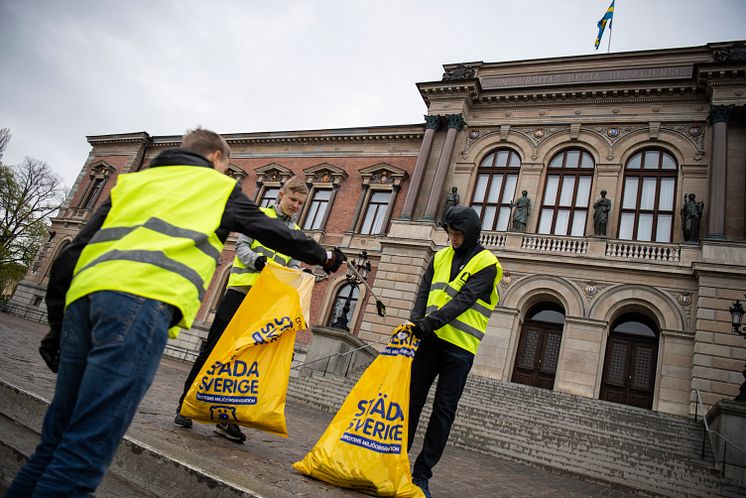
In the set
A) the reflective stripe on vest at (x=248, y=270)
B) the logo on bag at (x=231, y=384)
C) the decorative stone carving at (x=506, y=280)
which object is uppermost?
the decorative stone carving at (x=506, y=280)

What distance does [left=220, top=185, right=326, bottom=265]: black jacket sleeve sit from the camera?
2168 mm

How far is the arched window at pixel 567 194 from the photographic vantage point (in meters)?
16.8

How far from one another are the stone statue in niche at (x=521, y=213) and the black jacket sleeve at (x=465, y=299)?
13852 mm

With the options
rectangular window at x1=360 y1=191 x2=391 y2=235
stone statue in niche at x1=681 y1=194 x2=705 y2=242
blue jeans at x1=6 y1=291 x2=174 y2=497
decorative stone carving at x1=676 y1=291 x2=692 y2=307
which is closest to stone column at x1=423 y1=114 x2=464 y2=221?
rectangular window at x1=360 y1=191 x2=391 y2=235

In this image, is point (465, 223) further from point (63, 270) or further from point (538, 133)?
point (538, 133)

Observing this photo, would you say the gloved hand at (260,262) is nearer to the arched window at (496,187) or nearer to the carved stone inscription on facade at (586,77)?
the arched window at (496,187)

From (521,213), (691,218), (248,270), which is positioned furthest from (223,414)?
(691,218)

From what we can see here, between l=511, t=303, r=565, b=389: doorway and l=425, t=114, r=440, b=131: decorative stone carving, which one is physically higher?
l=425, t=114, r=440, b=131: decorative stone carving

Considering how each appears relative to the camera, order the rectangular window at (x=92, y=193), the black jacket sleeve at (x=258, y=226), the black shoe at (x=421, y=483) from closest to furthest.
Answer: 1. the black jacket sleeve at (x=258, y=226)
2. the black shoe at (x=421, y=483)
3. the rectangular window at (x=92, y=193)

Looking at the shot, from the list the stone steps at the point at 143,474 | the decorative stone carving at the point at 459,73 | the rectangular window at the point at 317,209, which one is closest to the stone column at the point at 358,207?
the rectangular window at the point at 317,209

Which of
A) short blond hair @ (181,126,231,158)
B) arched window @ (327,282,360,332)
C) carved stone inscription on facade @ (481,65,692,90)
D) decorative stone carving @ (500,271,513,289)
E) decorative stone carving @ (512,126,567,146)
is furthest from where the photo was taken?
arched window @ (327,282,360,332)

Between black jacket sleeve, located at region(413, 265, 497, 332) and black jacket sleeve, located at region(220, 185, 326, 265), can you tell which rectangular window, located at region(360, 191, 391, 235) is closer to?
black jacket sleeve, located at region(413, 265, 497, 332)

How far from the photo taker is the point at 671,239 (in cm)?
1524

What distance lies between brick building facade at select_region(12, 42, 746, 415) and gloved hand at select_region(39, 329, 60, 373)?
47.9 ft
